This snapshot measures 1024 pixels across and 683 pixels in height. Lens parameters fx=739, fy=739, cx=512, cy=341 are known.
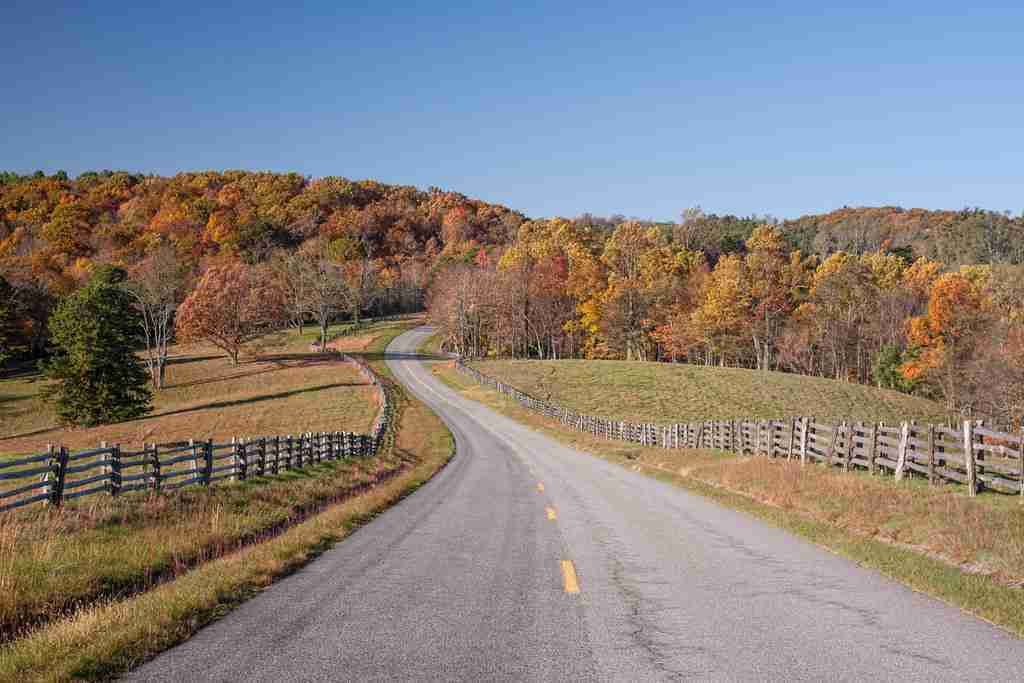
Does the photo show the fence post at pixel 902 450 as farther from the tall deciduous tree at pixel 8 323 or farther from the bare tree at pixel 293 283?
the tall deciduous tree at pixel 8 323

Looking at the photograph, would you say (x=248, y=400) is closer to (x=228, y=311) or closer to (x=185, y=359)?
(x=228, y=311)

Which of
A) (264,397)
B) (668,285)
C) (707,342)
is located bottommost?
(264,397)

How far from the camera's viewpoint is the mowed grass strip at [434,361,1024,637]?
29.6 feet

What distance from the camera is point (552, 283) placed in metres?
96.9

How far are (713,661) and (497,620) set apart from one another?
6.86 ft

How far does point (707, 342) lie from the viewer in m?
86.0

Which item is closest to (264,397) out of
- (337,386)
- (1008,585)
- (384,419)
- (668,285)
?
(337,386)

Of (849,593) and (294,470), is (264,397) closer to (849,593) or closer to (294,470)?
(294,470)

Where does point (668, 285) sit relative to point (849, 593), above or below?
above

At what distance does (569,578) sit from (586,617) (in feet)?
5.80

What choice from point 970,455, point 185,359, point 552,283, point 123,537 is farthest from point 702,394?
point 185,359

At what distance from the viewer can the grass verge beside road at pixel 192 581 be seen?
244 inches

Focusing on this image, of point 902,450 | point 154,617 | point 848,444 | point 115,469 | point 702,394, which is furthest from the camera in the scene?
point 702,394

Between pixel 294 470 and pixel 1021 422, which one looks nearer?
pixel 294 470
